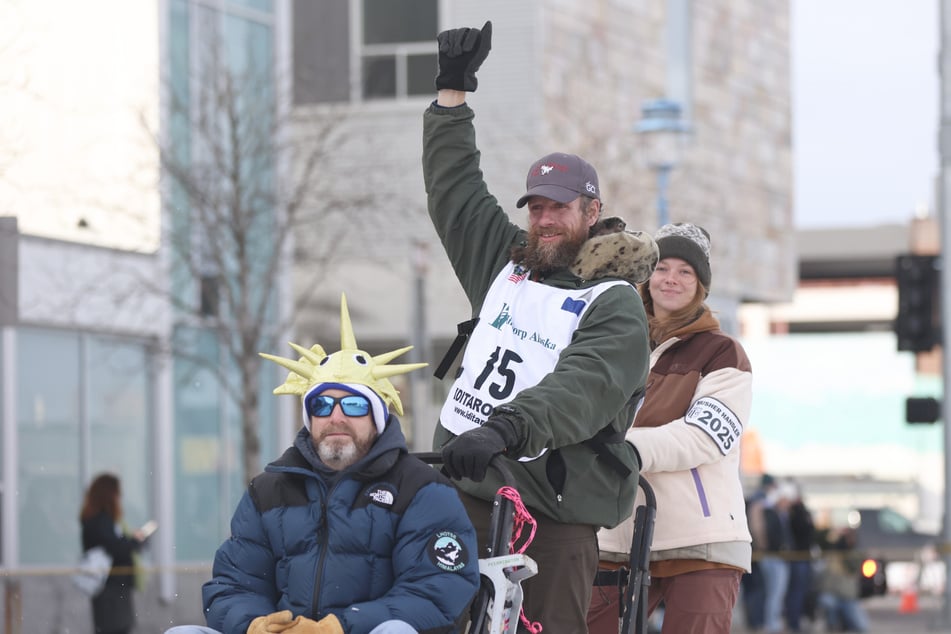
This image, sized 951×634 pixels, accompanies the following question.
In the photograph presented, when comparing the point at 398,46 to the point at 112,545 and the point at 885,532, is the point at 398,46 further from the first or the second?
the point at 112,545

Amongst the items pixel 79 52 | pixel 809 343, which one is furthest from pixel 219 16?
pixel 809 343

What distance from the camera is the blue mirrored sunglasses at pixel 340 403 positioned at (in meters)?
5.72

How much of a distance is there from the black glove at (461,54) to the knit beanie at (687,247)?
0.92 m

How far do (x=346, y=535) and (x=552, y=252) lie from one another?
1.13 m

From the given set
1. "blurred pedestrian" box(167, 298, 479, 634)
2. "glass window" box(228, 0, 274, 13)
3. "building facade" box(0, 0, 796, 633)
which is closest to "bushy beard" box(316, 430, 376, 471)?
"blurred pedestrian" box(167, 298, 479, 634)

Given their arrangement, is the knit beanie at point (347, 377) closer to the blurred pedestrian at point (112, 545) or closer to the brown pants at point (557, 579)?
the brown pants at point (557, 579)

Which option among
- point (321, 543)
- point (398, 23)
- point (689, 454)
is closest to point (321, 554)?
point (321, 543)

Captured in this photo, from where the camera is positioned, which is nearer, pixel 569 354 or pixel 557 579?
pixel 569 354

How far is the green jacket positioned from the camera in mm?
5762

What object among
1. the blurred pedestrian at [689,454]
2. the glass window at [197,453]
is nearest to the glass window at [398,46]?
the glass window at [197,453]

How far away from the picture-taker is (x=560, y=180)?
6254 mm

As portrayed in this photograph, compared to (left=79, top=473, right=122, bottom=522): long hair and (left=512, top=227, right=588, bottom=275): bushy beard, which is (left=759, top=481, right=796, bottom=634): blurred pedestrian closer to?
(left=79, top=473, right=122, bottom=522): long hair

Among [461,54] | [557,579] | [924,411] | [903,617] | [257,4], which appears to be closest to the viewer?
[557,579]

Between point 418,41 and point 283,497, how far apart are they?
1020 inches
